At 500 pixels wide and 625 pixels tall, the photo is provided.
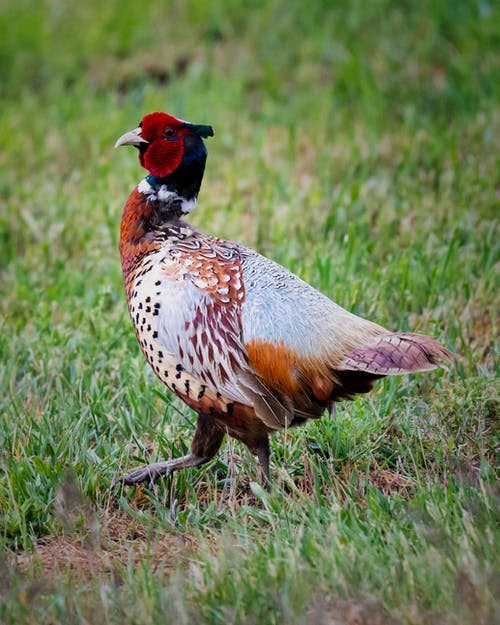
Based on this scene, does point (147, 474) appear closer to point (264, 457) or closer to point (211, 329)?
point (264, 457)

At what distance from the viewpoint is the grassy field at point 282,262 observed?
10.4ft

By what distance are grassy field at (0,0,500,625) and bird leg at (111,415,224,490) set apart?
0.25ft

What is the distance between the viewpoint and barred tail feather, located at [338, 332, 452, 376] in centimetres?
345

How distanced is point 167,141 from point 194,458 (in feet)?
4.46

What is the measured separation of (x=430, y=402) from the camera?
4.55 meters

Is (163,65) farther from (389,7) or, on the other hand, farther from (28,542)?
(28,542)

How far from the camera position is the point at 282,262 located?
5.80 metres

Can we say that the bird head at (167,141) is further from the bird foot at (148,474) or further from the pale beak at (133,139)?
the bird foot at (148,474)

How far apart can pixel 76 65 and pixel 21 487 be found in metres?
6.03

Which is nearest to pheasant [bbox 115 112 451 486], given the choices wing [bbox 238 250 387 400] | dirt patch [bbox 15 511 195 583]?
wing [bbox 238 250 387 400]

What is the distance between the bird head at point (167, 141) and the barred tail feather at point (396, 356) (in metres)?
1.18

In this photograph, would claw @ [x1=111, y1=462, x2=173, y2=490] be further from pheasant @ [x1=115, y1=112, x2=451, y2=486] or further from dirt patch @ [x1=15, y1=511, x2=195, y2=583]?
dirt patch @ [x1=15, y1=511, x2=195, y2=583]

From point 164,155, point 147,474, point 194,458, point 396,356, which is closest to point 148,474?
point 147,474

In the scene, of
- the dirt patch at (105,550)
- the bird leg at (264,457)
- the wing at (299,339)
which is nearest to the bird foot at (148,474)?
the dirt patch at (105,550)
